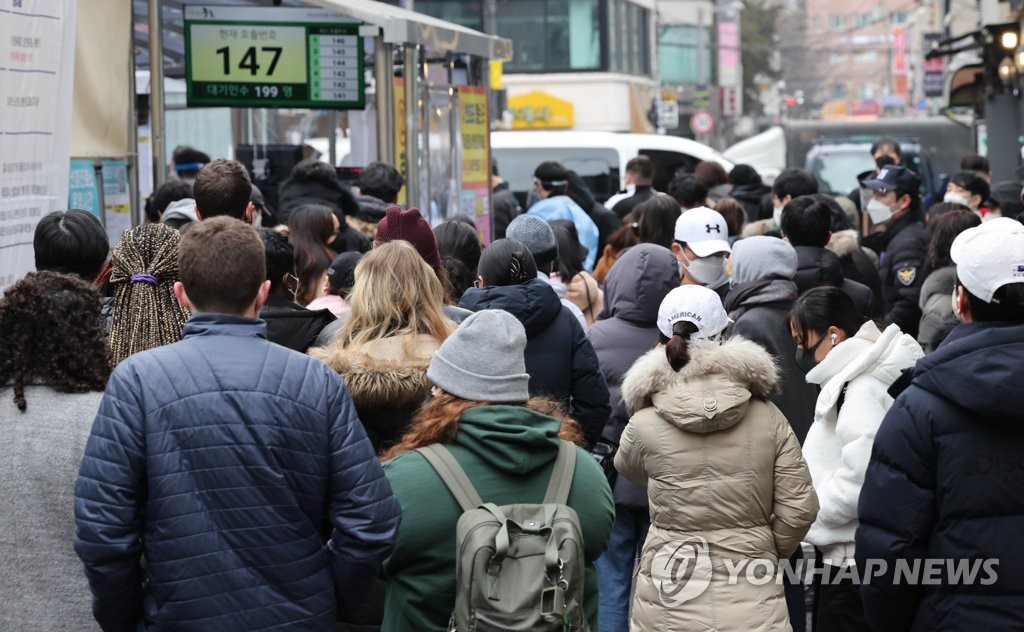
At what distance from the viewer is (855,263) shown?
29.9 feet

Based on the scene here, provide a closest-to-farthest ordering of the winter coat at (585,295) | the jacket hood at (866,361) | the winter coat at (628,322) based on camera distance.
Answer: the jacket hood at (866,361), the winter coat at (628,322), the winter coat at (585,295)

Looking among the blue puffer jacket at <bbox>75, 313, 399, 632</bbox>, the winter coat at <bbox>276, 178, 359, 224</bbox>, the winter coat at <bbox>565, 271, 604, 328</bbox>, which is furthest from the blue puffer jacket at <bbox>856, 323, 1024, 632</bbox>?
the winter coat at <bbox>276, 178, 359, 224</bbox>

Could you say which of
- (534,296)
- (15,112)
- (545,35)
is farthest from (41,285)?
(545,35)

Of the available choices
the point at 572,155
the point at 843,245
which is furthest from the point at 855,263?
the point at 572,155

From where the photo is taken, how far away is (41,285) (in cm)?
398

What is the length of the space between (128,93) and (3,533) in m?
4.91

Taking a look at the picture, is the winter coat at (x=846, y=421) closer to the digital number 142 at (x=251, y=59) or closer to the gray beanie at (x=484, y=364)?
the gray beanie at (x=484, y=364)

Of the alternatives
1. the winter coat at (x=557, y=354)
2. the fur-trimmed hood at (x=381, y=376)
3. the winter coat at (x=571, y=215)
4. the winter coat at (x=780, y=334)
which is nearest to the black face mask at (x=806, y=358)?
the winter coat at (x=780, y=334)

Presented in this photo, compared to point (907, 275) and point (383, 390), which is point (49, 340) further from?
point (907, 275)

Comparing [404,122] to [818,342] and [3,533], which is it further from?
[3,533]

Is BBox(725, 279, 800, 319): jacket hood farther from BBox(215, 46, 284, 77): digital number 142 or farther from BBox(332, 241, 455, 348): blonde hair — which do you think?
BBox(215, 46, 284, 77): digital number 142

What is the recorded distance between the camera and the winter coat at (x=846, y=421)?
17.4 ft

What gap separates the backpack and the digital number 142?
8122mm

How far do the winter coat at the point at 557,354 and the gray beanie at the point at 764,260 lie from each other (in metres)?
1.31
